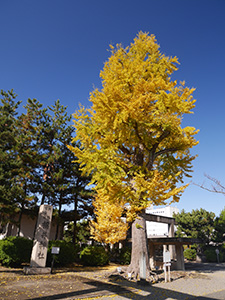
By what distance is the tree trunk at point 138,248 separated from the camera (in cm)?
934

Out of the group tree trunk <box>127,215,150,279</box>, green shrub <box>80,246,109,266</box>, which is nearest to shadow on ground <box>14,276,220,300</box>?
tree trunk <box>127,215,150,279</box>

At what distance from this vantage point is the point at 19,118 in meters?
17.6

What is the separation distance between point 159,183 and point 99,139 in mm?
3678

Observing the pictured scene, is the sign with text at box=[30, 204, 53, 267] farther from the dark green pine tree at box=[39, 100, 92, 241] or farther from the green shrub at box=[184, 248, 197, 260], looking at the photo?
the green shrub at box=[184, 248, 197, 260]

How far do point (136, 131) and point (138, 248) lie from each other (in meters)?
5.71

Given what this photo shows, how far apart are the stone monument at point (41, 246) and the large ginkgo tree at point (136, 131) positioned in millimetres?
4905

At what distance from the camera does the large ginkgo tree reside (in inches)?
346

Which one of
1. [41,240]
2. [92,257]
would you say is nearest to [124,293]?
[41,240]

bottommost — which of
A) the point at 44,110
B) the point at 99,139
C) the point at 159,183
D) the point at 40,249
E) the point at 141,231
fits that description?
the point at 40,249

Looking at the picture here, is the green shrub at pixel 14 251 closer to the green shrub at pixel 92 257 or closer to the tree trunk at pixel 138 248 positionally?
the green shrub at pixel 92 257

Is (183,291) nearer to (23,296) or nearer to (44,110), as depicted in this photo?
(23,296)

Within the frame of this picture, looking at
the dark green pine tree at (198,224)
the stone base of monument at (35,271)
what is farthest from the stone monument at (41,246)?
the dark green pine tree at (198,224)

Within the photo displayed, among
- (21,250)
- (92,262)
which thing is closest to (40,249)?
(21,250)

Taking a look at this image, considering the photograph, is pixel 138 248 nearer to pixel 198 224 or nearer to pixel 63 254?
pixel 63 254
